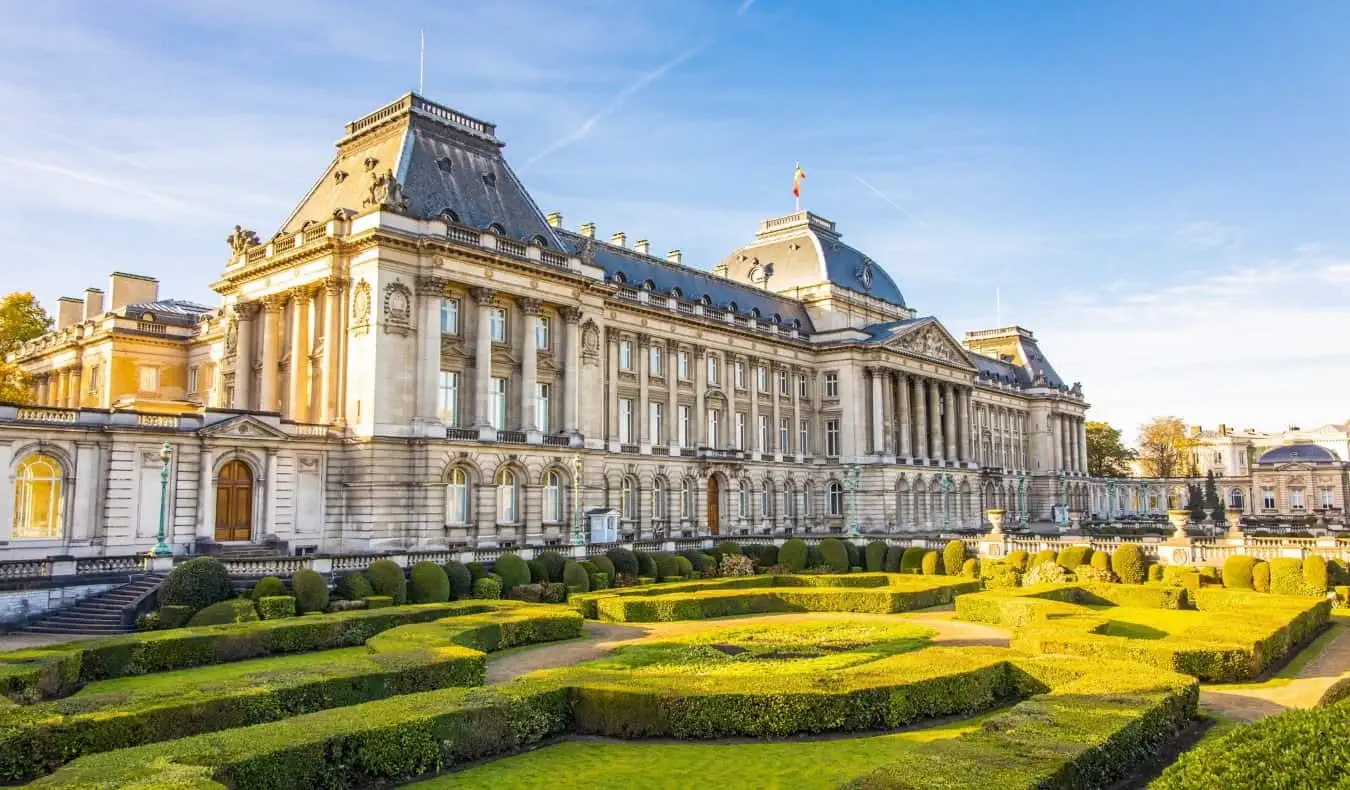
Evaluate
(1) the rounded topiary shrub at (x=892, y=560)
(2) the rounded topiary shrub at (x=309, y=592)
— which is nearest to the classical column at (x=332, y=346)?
(2) the rounded topiary shrub at (x=309, y=592)

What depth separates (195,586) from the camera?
28.9 meters

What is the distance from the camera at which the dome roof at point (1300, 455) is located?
113562 millimetres

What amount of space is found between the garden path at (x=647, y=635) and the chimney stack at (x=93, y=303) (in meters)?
50.6

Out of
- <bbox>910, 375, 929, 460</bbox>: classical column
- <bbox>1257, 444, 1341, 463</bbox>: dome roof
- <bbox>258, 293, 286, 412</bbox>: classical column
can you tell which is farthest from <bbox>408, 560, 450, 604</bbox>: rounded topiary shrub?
<bbox>1257, 444, 1341, 463</bbox>: dome roof

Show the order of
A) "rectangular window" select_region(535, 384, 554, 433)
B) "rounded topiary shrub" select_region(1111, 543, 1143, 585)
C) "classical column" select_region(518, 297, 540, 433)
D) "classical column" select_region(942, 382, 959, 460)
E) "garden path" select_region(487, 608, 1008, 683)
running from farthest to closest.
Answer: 1. "classical column" select_region(942, 382, 959, 460)
2. "rectangular window" select_region(535, 384, 554, 433)
3. "classical column" select_region(518, 297, 540, 433)
4. "rounded topiary shrub" select_region(1111, 543, 1143, 585)
5. "garden path" select_region(487, 608, 1008, 683)

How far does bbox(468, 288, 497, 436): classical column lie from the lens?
44.9m

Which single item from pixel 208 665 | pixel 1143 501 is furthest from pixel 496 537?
pixel 1143 501

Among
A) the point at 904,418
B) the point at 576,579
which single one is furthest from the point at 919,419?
the point at 576,579

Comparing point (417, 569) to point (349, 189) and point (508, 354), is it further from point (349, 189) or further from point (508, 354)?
point (349, 189)

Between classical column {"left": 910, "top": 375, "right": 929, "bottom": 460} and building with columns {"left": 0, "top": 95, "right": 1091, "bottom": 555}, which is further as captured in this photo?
classical column {"left": 910, "top": 375, "right": 929, "bottom": 460}

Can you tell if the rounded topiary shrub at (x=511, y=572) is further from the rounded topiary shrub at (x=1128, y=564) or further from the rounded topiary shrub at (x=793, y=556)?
the rounded topiary shrub at (x=1128, y=564)

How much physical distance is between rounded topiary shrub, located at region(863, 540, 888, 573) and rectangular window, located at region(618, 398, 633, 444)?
49.4 feet

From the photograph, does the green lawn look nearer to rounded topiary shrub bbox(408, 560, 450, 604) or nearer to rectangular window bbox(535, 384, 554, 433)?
rounded topiary shrub bbox(408, 560, 450, 604)

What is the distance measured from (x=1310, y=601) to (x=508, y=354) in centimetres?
3274
